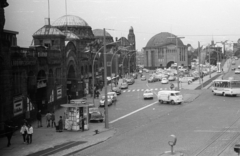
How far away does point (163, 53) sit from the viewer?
158625 millimetres

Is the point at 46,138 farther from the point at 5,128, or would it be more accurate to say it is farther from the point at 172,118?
the point at 172,118

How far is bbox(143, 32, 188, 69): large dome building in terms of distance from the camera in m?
155

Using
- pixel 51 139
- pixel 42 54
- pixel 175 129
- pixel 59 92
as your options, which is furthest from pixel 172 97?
pixel 51 139

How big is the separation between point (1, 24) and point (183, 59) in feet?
447

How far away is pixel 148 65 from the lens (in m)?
164

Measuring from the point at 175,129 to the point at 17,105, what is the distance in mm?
12543

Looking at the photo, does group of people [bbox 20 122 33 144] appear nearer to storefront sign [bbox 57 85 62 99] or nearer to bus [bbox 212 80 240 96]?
storefront sign [bbox 57 85 62 99]

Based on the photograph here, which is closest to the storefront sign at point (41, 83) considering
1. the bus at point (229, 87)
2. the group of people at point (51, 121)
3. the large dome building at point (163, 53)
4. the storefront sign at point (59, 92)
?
the storefront sign at point (59, 92)

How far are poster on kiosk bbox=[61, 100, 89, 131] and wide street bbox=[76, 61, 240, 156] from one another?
8.60 feet

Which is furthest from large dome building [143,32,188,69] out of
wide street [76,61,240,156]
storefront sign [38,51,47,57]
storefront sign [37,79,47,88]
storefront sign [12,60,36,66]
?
storefront sign [12,60,36,66]

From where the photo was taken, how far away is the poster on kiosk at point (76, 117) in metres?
25.7

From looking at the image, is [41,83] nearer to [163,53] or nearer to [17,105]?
[17,105]

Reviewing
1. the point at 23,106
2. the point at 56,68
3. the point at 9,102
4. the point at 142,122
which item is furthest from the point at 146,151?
the point at 56,68

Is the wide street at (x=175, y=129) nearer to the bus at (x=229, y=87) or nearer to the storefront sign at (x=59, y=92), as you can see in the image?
the bus at (x=229, y=87)
